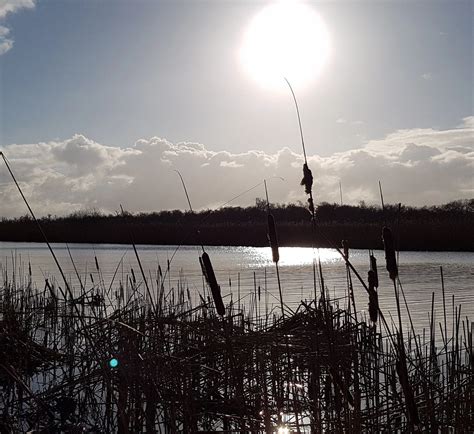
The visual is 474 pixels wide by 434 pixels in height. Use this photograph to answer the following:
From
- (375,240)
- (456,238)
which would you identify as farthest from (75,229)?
(456,238)

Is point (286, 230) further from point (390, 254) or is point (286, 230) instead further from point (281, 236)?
point (390, 254)

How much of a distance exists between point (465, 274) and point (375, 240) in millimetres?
8727

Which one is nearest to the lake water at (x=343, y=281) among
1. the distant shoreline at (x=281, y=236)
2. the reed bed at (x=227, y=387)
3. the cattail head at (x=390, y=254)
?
the distant shoreline at (x=281, y=236)

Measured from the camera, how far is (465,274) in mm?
16781

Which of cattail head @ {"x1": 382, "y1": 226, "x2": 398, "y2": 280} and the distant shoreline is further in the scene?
the distant shoreline

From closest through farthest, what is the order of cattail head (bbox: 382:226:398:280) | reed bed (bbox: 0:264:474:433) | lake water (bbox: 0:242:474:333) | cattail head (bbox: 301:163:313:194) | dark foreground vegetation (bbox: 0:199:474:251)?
cattail head (bbox: 382:226:398:280) < cattail head (bbox: 301:163:313:194) < reed bed (bbox: 0:264:474:433) < lake water (bbox: 0:242:474:333) < dark foreground vegetation (bbox: 0:199:474:251)

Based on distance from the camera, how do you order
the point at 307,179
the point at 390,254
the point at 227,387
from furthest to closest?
the point at 227,387
the point at 307,179
the point at 390,254

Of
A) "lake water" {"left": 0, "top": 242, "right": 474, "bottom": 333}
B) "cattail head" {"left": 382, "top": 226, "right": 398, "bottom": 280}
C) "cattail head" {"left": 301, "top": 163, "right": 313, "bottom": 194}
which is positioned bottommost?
"lake water" {"left": 0, "top": 242, "right": 474, "bottom": 333}

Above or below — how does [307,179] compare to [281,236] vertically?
above

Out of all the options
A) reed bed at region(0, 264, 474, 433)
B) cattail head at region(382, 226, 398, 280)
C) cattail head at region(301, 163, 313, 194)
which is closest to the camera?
cattail head at region(382, 226, 398, 280)

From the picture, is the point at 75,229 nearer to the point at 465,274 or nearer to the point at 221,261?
the point at 221,261

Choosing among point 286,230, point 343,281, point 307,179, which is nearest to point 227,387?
point 307,179

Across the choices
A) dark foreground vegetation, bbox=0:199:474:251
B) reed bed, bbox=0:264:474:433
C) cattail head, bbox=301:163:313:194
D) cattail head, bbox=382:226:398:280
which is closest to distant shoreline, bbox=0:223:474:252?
dark foreground vegetation, bbox=0:199:474:251

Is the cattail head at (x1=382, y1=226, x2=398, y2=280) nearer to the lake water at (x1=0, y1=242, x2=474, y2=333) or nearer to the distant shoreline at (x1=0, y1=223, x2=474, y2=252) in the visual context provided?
the lake water at (x1=0, y1=242, x2=474, y2=333)
